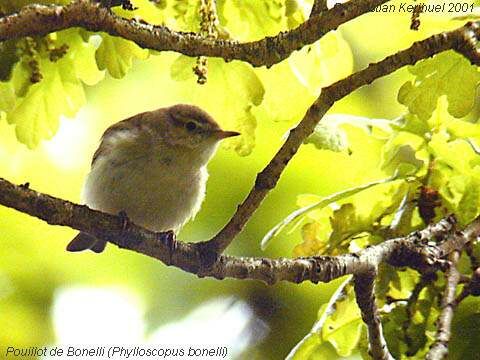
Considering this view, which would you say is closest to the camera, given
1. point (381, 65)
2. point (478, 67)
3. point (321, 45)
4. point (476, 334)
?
point (381, 65)

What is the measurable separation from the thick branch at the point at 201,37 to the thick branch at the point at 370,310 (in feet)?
1.12

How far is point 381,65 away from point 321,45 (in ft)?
1.08

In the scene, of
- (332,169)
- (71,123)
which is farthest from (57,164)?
(332,169)

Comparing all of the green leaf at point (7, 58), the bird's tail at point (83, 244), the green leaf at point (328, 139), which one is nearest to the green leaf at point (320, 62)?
the green leaf at point (328, 139)

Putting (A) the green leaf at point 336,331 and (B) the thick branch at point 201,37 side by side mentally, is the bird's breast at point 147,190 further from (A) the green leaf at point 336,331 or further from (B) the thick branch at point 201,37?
(B) the thick branch at point 201,37

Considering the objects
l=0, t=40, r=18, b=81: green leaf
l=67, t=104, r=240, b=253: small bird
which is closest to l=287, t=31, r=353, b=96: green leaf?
l=67, t=104, r=240, b=253: small bird

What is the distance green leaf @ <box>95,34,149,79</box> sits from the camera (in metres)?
1.29

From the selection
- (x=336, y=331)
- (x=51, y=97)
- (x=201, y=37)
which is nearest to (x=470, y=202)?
(x=336, y=331)

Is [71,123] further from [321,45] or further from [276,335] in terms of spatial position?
[321,45]

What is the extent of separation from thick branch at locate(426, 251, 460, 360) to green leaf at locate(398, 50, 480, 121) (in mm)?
232

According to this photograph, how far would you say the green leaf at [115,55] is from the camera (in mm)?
1291

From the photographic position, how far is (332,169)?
1986 mm

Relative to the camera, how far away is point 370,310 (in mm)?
1195

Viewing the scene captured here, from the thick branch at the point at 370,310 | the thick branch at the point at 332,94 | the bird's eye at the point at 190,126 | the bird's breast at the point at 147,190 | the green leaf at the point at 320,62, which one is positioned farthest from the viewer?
the bird's eye at the point at 190,126
